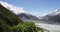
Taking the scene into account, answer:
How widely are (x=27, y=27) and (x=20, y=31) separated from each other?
1176 mm

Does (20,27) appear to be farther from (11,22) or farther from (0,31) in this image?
(11,22)

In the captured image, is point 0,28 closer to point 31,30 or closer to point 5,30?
point 5,30

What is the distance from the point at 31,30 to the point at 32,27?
46cm

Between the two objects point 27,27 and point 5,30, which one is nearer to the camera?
point 27,27

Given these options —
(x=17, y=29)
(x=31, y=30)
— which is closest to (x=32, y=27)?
(x=31, y=30)

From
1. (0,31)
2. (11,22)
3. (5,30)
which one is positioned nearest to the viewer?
(0,31)

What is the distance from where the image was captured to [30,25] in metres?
28.6

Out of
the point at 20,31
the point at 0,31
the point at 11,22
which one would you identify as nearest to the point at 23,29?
the point at 20,31

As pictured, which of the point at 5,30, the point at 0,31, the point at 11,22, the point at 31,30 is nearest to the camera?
the point at 31,30

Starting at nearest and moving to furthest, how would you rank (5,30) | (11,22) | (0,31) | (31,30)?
(31,30)
(0,31)
(5,30)
(11,22)

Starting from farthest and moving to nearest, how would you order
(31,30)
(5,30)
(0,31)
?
1. (5,30)
2. (0,31)
3. (31,30)

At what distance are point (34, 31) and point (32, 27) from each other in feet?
2.74

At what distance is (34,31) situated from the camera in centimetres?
2880

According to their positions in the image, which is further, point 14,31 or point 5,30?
point 5,30
